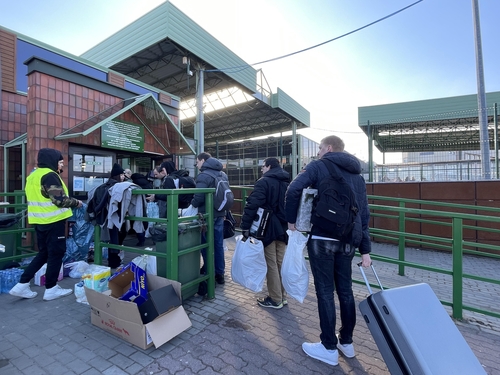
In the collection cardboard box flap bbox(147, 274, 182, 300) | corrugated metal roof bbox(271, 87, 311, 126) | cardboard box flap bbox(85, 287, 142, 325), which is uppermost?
corrugated metal roof bbox(271, 87, 311, 126)

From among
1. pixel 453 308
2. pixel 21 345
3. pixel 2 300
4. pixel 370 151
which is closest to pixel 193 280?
pixel 21 345

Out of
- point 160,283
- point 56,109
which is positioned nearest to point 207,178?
point 160,283

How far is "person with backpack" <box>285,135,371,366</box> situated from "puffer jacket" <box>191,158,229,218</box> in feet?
4.73

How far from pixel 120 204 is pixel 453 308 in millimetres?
3994

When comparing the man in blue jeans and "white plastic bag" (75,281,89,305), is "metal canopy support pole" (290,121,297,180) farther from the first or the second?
"white plastic bag" (75,281,89,305)

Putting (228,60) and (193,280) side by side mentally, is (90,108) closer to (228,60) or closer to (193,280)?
(193,280)

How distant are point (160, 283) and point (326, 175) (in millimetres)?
1870

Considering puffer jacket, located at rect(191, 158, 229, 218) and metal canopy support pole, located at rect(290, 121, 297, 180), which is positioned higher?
metal canopy support pole, located at rect(290, 121, 297, 180)

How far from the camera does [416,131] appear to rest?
17.0m

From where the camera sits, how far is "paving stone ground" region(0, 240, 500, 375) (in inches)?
83.0

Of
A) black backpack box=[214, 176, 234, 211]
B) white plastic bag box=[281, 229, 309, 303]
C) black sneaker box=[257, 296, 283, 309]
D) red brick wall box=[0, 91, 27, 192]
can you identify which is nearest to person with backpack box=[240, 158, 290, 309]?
black sneaker box=[257, 296, 283, 309]

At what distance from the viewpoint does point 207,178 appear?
368 cm

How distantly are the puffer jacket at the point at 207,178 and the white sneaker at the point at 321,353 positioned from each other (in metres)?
1.92

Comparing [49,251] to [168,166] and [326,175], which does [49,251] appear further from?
[326,175]
